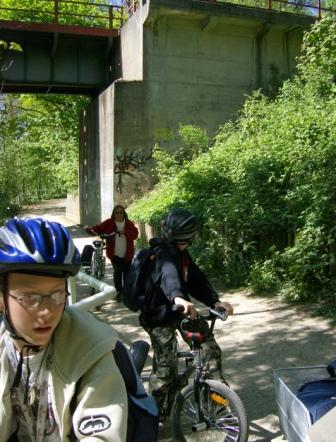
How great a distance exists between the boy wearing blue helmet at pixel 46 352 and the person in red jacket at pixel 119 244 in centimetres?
703

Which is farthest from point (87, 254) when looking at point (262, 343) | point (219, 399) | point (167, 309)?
point (219, 399)

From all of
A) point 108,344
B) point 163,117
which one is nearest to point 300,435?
point 108,344

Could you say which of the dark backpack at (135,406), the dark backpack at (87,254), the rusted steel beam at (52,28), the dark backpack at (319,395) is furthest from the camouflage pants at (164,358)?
the rusted steel beam at (52,28)

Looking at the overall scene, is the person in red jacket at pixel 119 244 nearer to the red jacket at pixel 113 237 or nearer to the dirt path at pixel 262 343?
the red jacket at pixel 113 237

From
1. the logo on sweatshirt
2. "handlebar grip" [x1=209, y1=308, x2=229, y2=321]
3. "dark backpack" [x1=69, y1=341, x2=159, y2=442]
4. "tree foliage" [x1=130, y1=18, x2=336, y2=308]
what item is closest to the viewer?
the logo on sweatshirt

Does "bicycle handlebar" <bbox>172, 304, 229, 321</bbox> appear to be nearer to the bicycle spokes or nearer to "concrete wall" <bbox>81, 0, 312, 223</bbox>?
the bicycle spokes

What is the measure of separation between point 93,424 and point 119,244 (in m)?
7.28

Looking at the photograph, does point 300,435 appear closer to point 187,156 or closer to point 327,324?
point 327,324

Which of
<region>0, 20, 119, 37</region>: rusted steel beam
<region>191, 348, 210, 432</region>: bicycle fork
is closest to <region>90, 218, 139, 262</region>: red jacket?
<region>191, 348, 210, 432</region>: bicycle fork

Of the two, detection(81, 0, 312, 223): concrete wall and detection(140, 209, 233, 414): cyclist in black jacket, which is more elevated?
detection(81, 0, 312, 223): concrete wall

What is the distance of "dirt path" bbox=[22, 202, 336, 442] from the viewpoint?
4.56 meters

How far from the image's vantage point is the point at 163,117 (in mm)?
19969

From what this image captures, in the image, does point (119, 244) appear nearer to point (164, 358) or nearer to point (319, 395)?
point (164, 358)

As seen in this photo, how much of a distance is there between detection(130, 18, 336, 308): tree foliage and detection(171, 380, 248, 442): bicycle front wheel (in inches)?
164
